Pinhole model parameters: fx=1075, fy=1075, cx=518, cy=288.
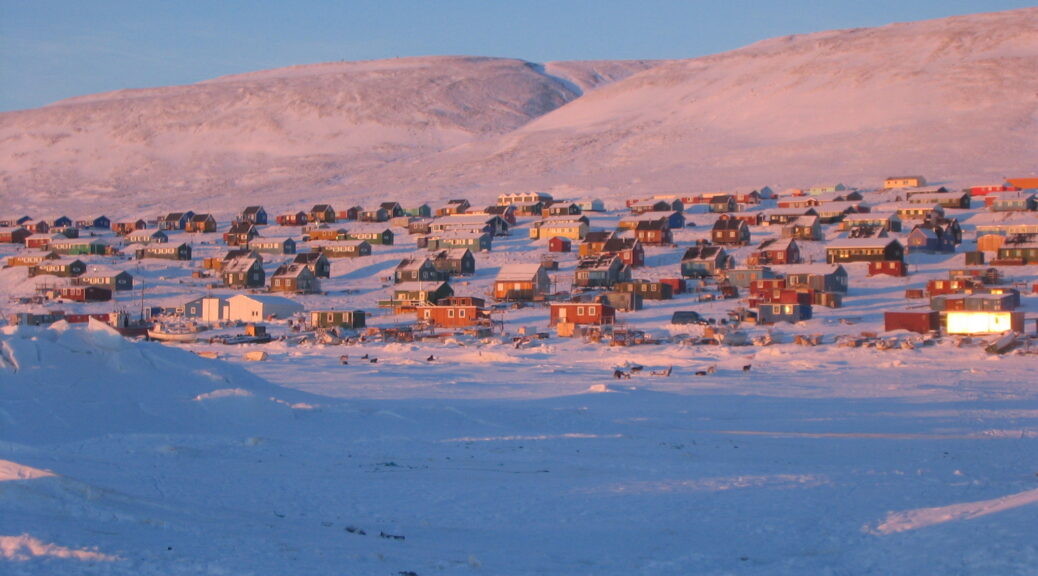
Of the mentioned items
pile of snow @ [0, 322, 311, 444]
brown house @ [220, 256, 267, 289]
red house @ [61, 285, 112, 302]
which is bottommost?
pile of snow @ [0, 322, 311, 444]

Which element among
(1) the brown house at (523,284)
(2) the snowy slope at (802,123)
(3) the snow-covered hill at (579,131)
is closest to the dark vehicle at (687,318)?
(1) the brown house at (523,284)

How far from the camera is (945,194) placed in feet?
252

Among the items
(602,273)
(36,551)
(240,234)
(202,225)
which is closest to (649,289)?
(602,273)

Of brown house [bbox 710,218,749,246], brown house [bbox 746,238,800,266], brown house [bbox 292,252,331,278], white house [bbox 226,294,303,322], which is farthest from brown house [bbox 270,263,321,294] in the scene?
A: brown house [bbox 710,218,749,246]

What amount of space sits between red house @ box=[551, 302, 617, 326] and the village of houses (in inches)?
2.5

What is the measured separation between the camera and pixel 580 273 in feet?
178

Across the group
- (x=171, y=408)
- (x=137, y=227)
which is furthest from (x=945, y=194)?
(x=171, y=408)

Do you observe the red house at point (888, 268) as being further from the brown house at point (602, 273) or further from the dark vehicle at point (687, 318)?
the dark vehicle at point (687, 318)

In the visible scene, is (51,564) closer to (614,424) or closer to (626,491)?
(626,491)

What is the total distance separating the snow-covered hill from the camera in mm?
109750

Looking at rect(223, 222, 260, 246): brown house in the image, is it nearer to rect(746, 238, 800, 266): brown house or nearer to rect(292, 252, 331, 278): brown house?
rect(292, 252, 331, 278): brown house

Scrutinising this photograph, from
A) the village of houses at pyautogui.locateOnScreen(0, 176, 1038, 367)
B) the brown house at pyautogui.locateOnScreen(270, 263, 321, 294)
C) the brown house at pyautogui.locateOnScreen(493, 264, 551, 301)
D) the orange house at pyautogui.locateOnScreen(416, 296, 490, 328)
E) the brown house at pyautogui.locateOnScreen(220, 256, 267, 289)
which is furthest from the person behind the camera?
the brown house at pyautogui.locateOnScreen(220, 256, 267, 289)

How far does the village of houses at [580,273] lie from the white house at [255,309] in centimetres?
9

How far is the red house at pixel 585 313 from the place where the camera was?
4275 cm
